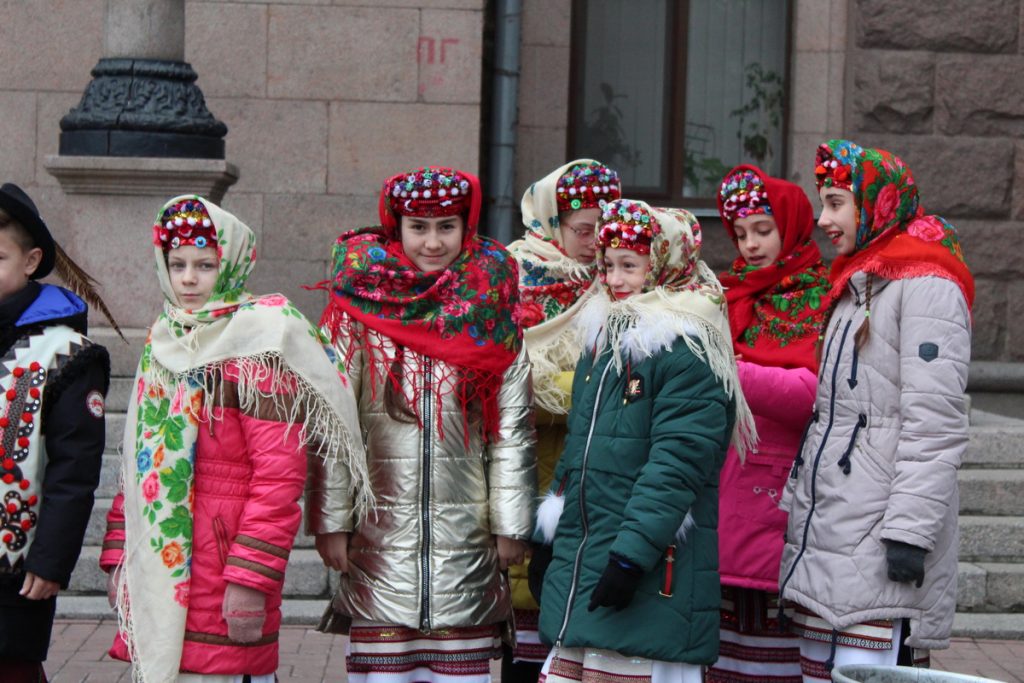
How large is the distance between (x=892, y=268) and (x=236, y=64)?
5.56m

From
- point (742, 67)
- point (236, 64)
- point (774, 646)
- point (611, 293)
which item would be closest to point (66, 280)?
point (611, 293)

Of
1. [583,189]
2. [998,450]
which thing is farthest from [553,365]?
[998,450]

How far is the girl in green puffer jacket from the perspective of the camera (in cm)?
426

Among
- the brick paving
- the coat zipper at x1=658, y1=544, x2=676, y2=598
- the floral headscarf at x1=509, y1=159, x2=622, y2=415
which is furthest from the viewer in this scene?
the brick paving

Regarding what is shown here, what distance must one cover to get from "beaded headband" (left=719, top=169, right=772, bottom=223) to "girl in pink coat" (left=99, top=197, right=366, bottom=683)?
4.71 feet

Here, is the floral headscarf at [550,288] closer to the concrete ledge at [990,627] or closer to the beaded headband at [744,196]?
the beaded headband at [744,196]

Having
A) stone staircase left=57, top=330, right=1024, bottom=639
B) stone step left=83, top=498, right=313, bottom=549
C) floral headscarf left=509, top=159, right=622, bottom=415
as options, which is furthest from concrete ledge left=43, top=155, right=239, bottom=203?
floral headscarf left=509, top=159, right=622, bottom=415

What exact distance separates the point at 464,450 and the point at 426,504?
194 millimetres

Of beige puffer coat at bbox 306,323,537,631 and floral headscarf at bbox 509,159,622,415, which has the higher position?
floral headscarf at bbox 509,159,622,415

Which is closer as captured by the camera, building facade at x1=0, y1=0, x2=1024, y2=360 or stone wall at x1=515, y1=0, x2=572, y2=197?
building facade at x1=0, y1=0, x2=1024, y2=360

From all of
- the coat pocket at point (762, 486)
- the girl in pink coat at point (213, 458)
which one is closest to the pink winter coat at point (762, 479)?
the coat pocket at point (762, 486)

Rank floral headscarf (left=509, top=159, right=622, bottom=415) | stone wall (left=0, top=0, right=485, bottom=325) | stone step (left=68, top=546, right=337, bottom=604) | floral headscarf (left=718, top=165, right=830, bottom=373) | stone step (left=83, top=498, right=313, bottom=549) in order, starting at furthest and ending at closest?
stone wall (left=0, top=0, right=485, bottom=325) → stone step (left=83, top=498, right=313, bottom=549) → stone step (left=68, top=546, right=337, bottom=604) → floral headscarf (left=509, top=159, right=622, bottom=415) → floral headscarf (left=718, top=165, right=830, bottom=373)

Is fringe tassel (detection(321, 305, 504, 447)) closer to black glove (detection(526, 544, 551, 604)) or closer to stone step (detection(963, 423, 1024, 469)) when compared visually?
black glove (detection(526, 544, 551, 604))

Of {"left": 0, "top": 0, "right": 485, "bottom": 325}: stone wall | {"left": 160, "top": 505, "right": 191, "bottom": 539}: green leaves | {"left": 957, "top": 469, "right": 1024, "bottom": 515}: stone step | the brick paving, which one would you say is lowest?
the brick paving
